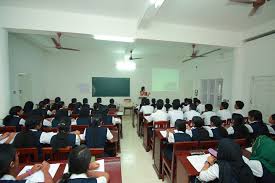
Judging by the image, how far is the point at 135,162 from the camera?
340 cm

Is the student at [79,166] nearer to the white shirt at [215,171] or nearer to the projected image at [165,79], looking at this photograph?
the white shirt at [215,171]

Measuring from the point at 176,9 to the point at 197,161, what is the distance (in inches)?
115

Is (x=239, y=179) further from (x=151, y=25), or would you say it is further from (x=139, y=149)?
(x=151, y=25)

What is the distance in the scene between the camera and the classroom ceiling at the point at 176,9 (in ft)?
10.1

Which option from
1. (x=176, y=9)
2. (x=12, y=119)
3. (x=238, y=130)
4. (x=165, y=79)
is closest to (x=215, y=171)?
(x=238, y=130)

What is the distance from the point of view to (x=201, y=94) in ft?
26.7

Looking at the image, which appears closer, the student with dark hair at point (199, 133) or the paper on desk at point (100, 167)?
the paper on desk at point (100, 167)

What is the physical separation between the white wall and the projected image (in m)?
5.42

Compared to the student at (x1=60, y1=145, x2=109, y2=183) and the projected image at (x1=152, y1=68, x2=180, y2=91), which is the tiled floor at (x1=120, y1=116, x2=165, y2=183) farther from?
the projected image at (x1=152, y1=68, x2=180, y2=91)

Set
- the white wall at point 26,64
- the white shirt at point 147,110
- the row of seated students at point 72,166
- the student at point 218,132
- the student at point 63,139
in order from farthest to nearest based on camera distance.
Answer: the white shirt at point 147,110, the white wall at point 26,64, the student at point 218,132, the student at point 63,139, the row of seated students at point 72,166

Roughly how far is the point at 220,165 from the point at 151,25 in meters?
3.52

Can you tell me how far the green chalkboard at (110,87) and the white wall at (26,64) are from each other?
7.69 ft

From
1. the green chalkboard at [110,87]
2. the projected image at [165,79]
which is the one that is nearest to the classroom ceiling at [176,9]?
the green chalkboard at [110,87]

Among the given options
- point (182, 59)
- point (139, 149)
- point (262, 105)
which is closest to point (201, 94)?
point (182, 59)
